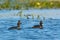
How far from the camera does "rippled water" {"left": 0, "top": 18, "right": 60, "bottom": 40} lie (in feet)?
34.8

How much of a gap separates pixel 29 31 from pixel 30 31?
39 mm

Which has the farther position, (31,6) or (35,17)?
(31,6)

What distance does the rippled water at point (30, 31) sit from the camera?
10.6 m

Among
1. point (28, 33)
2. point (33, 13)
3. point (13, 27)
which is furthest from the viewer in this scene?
point (33, 13)

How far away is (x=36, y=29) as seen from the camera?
1225 centimetres

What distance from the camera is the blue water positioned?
10.6 meters

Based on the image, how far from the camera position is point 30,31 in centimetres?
1179

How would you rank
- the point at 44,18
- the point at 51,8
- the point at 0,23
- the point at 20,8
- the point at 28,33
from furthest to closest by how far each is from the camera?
the point at 51,8, the point at 20,8, the point at 44,18, the point at 0,23, the point at 28,33

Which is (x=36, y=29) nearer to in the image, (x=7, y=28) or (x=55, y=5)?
(x=7, y=28)

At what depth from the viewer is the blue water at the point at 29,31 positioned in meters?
10.6

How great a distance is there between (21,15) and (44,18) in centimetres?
120

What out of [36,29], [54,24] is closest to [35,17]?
[54,24]

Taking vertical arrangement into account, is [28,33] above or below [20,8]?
below

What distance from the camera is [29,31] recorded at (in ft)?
38.7
